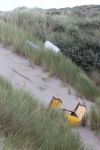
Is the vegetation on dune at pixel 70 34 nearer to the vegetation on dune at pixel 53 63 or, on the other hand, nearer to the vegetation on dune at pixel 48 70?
the vegetation on dune at pixel 48 70

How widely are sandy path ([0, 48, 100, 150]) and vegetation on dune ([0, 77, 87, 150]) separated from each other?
110 inches

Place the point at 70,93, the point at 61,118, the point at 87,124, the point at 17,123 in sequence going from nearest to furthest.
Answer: the point at 17,123 < the point at 61,118 < the point at 87,124 < the point at 70,93

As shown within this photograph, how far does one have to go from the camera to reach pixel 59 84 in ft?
34.2

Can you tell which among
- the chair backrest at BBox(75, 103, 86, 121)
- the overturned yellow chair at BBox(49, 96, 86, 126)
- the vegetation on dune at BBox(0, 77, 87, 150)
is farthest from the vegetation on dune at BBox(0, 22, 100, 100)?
the vegetation on dune at BBox(0, 77, 87, 150)

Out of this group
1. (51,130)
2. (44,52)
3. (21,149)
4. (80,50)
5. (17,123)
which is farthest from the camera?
(80,50)

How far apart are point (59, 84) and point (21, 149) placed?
5581 mm

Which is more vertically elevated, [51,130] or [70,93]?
[51,130]

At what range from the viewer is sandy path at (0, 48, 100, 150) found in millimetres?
9648

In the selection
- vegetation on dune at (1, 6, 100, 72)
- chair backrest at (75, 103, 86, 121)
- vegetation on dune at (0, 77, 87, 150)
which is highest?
vegetation on dune at (0, 77, 87, 150)

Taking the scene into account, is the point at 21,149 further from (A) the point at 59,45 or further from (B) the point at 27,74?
(A) the point at 59,45

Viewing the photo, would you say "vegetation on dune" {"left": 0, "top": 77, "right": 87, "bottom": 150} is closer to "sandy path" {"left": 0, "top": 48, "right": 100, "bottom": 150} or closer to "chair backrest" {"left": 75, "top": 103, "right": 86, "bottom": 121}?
A: "chair backrest" {"left": 75, "top": 103, "right": 86, "bottom": 121}

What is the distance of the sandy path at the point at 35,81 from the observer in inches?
380

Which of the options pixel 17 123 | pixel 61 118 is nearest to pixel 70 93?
pixel 61 118

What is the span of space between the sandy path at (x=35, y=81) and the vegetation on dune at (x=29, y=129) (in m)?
2.80
